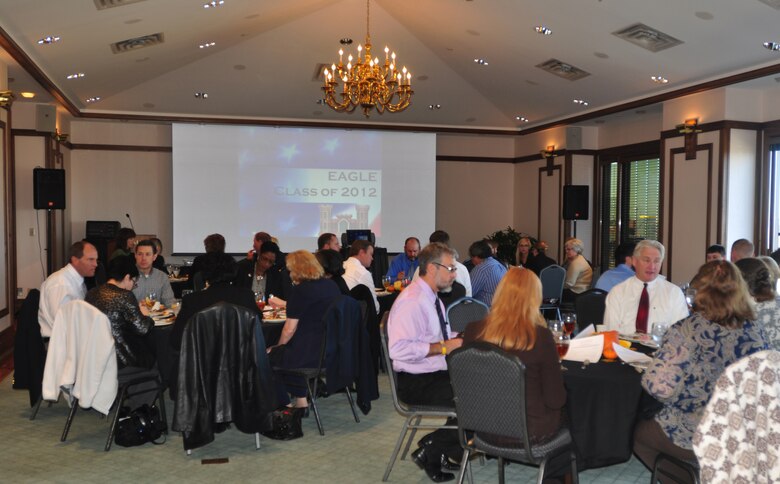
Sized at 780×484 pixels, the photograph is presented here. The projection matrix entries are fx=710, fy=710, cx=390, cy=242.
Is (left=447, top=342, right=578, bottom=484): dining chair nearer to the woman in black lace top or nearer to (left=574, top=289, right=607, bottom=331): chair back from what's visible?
(left=574, top=289, right=607, bottom=331): chair back

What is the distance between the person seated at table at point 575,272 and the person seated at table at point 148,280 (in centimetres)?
467

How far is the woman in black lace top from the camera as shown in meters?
4.47

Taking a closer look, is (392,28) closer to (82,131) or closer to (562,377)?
(82,131)

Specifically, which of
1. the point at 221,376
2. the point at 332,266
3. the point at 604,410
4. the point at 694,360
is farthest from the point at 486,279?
the point at 694,360

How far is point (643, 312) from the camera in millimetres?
4762

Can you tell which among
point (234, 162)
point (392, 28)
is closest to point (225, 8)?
point (392, 28)

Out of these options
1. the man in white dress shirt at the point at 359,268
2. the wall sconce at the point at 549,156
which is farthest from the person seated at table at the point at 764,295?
the wall sconce at the point at 549,156

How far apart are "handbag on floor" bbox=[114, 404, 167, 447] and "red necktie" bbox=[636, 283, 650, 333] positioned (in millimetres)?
3264

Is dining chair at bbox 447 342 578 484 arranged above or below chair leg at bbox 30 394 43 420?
above

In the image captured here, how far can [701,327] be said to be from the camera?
287 centimetres

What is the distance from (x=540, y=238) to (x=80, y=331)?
10820mm

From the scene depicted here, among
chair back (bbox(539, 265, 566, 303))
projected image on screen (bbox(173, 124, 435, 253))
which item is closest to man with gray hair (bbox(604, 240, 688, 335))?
chair back (bbox(539, 265, 566, 303))

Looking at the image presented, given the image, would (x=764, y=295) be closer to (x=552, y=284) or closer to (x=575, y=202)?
(x=552, y=284)

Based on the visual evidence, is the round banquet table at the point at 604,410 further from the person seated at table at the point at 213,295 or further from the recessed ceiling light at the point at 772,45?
the recessed ceiling light at the point at 772,45
